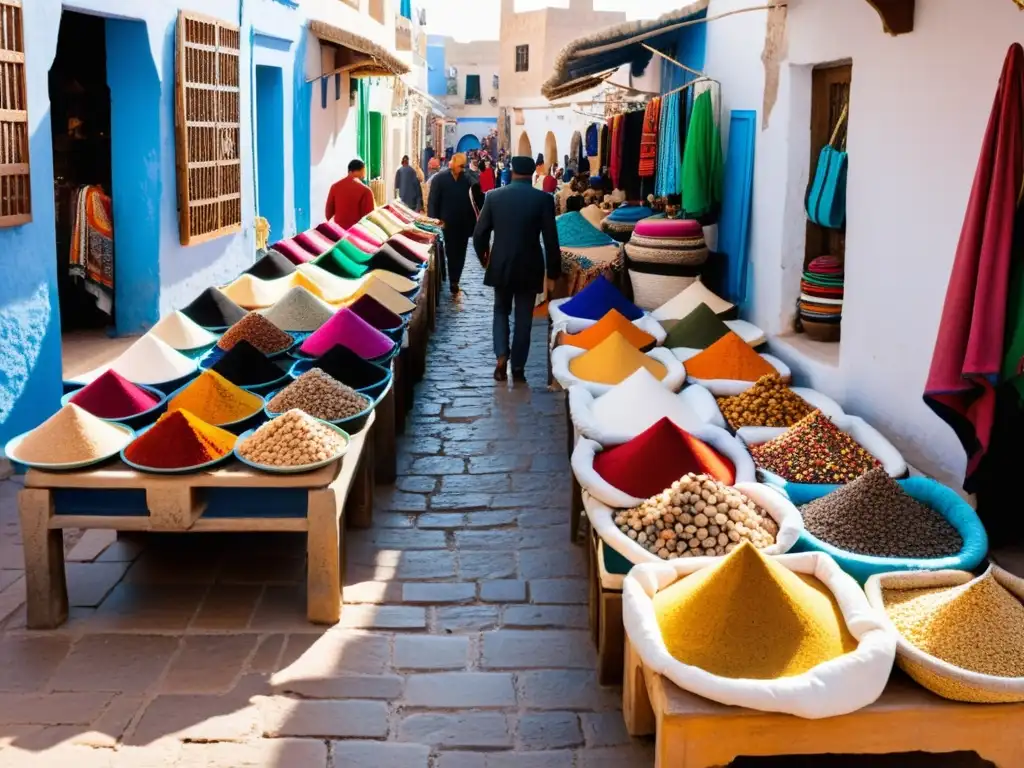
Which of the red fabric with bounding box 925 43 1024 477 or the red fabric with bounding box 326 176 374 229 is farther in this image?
the red fabric with bounding box 326 176 374 229

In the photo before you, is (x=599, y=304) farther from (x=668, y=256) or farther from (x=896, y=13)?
(x=896, y=13)

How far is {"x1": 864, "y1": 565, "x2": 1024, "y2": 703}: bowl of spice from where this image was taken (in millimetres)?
2574

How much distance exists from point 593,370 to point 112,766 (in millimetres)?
2993

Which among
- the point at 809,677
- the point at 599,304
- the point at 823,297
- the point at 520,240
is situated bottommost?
the point at 809,677

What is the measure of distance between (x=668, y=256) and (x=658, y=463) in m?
3.81

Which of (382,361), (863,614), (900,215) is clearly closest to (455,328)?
(382,361)

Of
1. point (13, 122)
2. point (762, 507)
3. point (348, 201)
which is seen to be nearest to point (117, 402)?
point (13, 122)

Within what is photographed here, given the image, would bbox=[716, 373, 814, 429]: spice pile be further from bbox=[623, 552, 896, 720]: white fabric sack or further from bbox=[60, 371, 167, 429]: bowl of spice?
bbox=[60, 371, 167, 429]: bowl of spice

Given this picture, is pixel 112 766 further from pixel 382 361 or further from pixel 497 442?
pixel 497 442

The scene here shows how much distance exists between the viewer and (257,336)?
5531 millimetres

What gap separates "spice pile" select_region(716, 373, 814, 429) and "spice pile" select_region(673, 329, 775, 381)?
0.32 meters

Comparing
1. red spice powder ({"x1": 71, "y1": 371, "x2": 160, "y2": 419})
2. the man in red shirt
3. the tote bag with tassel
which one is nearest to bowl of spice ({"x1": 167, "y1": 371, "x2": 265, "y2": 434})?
red spice powder ({"x1": 71, "y1": 371, "x2": 160, "y2": 419})

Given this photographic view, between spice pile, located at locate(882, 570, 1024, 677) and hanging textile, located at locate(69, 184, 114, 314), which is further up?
hanging textile, located at locate(69, 184, 114, 314)

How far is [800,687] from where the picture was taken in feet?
8.19
